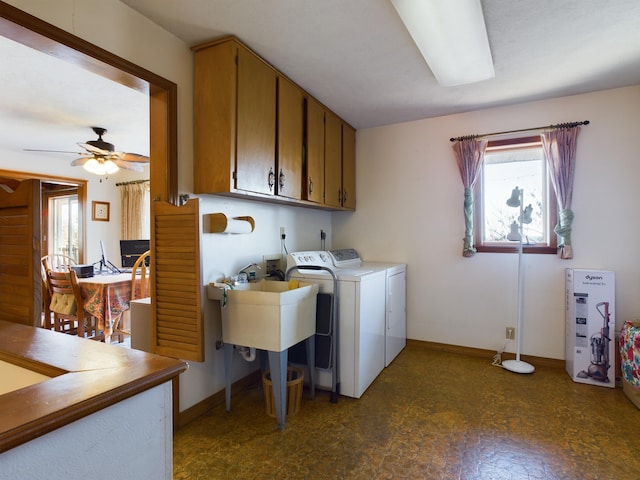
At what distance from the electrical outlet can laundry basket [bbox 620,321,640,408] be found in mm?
773

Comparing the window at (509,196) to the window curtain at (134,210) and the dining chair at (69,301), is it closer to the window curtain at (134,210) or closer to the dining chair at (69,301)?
the dining chair at (69,301)

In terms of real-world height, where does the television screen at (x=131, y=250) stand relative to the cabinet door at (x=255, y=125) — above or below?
below

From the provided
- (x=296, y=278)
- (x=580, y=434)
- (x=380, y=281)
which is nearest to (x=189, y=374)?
(x=296, y=278)

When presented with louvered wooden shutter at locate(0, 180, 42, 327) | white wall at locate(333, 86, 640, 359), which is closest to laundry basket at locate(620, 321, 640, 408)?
white wall at locate(333, 86, 640, 359)

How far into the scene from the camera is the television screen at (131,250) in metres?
4.58

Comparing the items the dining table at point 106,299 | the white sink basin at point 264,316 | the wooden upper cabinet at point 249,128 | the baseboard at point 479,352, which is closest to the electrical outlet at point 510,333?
the baseboard at point 479,352

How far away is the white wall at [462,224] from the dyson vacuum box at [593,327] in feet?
0.75

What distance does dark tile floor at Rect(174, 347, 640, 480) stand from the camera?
1.71 metres

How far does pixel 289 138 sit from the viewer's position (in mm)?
2607

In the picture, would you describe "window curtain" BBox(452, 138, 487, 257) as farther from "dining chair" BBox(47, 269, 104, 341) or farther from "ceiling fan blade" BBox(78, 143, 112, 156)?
"dining chair" BBox(47, 269, 104, 341)

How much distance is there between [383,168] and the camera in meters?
3.69

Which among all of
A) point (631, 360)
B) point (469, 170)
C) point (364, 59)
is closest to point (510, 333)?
point (631, 360)

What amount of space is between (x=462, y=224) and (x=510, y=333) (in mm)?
1094

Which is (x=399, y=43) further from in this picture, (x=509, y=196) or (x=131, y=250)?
(x=131, y=250)
